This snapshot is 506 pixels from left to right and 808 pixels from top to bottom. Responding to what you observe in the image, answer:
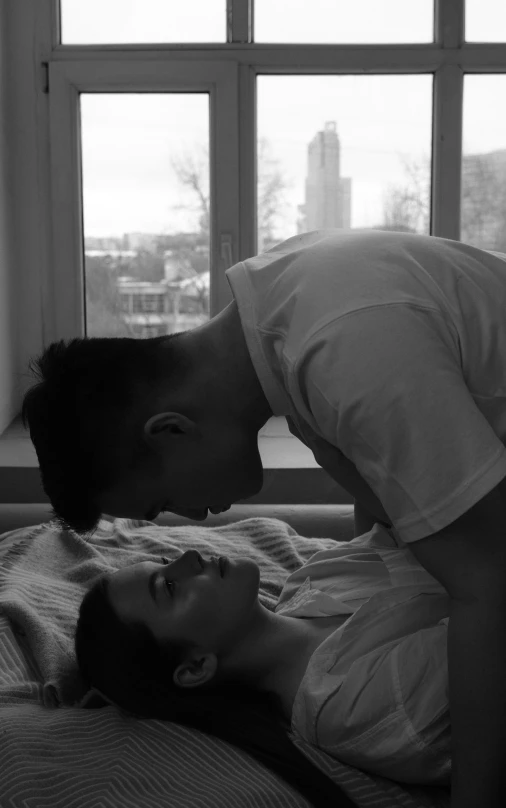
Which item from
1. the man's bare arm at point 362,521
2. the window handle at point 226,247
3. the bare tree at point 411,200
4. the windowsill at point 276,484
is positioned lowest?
the windowsill at point 276,484

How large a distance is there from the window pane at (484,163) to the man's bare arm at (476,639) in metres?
2.24

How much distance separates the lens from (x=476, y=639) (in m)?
0.89

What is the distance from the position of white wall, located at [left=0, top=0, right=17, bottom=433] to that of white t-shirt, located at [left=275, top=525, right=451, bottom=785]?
1.64 m

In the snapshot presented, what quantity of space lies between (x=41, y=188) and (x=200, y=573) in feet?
6.19

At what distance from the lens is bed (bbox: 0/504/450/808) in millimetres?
1168

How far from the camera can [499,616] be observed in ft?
2.88

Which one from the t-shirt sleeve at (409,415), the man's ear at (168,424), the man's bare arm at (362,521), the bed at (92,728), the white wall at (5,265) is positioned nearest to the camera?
the t-shirt sleeve at (409,415)

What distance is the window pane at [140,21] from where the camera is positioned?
291cm

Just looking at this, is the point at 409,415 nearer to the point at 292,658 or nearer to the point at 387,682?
the point at 387,682

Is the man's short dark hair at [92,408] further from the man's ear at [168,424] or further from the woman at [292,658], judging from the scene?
the woman at [292,658]

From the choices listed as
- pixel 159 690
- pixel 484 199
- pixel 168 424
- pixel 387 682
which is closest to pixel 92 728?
pixel 159 690

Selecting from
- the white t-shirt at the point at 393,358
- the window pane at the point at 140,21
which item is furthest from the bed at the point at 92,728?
the window pane at the point at 140,21

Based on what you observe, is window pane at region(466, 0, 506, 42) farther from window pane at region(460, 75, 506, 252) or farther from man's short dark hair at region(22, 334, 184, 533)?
man's short dark hair at region(22, 334, 184, 533)

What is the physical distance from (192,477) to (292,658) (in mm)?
467
